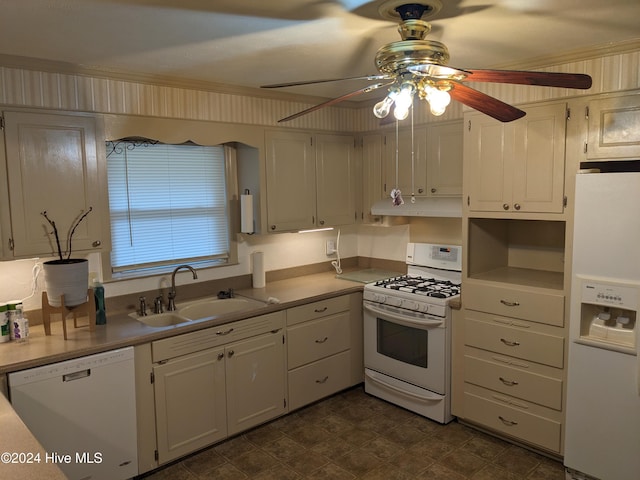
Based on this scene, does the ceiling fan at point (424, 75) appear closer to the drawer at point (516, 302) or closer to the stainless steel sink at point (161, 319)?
the drawer at point (516, 302)

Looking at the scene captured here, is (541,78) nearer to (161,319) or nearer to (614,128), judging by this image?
(614,128)

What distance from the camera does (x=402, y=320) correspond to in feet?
11.5

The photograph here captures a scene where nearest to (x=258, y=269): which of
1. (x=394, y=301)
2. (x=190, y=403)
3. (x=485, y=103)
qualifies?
(x=394, y=301)

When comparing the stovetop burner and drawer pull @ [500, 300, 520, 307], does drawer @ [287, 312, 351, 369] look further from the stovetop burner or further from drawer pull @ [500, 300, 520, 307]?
drawer pull @ [500, 300, 520, 307]

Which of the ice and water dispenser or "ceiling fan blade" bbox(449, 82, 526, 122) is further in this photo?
the ice and water dispenser

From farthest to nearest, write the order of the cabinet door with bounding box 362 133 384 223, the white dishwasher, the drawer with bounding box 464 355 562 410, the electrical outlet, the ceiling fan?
the electrical outlet → the cabinet door with bounding box 362 133 384 223 → the drawer with bounding box 464 355 562 410 → the white dishwasher → the ceiling fan

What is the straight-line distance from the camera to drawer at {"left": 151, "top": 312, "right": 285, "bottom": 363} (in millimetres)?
2811

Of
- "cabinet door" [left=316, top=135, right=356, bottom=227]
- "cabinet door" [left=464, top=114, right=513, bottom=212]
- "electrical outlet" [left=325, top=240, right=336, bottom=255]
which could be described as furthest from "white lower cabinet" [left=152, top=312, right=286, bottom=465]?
"cabinet door" [left=464, top=114, right=513, bottom=212]

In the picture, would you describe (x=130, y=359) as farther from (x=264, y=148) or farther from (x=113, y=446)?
(x=264, y=148)

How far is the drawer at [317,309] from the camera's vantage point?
346 centimetres

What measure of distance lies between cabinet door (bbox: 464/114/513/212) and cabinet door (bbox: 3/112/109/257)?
229 cm

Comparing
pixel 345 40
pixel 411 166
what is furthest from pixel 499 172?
pixel 345 40

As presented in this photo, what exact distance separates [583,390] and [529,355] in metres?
0.40

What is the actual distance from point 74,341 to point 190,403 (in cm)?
78
